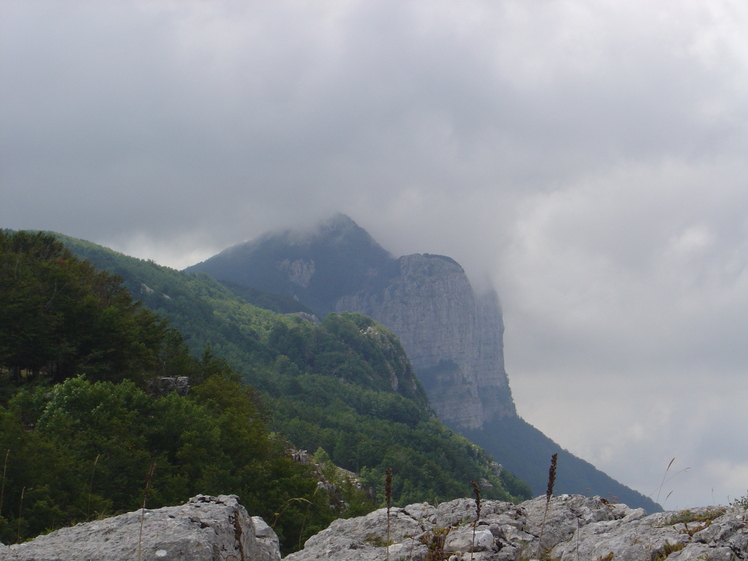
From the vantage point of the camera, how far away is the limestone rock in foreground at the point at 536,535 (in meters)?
7.93

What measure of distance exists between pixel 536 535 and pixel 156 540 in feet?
23.3

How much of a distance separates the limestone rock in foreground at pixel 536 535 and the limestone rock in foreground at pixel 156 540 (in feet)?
7.69

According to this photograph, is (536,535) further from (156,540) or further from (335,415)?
(335,415)

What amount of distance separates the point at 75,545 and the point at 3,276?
37.9 m

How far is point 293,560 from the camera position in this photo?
9680mm

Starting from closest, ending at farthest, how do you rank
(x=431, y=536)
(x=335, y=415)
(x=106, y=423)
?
(x=431, y=536), (x=106, y=423), (x=335, y=415)

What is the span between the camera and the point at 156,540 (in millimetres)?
6930

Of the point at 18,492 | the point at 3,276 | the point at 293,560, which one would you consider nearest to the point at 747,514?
the point at 293,560

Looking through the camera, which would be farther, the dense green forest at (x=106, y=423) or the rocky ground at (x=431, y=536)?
the dense green forest at (x=106, y=423)

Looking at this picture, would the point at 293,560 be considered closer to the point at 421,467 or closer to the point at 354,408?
the point at 421,467

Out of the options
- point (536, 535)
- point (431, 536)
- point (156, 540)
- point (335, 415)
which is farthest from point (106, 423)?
point (335, 415)

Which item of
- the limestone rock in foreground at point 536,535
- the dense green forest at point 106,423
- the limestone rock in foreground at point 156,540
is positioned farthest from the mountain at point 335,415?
the limestone rock in foreground at point 156,540

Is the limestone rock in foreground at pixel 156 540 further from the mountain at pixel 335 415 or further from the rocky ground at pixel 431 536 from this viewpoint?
the mountain at pixel 335 415

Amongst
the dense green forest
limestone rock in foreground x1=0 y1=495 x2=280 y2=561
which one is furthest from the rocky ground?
the dense green forest
